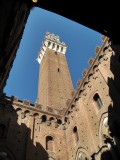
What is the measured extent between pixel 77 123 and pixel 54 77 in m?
12.4

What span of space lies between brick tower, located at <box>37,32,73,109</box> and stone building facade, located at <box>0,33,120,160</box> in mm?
5069

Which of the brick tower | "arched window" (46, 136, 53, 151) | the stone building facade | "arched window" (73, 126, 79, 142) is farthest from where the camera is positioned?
the brick tower

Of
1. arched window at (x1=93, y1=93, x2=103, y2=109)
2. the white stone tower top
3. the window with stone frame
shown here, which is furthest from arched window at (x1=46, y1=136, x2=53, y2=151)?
the white stone tower top

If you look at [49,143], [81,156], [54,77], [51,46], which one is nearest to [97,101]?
[81,156]

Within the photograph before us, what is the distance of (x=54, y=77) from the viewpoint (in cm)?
2694

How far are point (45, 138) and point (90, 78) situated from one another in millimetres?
5227

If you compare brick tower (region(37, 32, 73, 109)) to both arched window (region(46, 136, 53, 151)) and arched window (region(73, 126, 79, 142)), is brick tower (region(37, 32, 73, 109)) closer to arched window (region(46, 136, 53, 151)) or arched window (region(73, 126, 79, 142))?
arched window (region(46, 136, 53, 151))

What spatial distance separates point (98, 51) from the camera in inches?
579

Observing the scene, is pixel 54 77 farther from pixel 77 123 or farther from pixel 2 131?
pixel 2 131

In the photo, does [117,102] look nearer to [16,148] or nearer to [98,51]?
[98,51]

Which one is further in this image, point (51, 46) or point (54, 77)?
point (51, 46)

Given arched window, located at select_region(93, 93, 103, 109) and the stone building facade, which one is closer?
the stone building facade

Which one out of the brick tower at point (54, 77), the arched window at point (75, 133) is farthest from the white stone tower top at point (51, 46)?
the arched window at point (75, 133)

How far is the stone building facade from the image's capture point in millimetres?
11844
